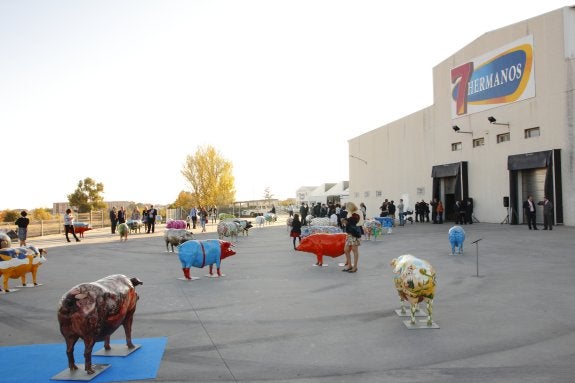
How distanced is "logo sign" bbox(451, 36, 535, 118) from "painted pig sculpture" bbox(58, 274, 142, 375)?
85.2ft

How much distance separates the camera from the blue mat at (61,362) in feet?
16.2

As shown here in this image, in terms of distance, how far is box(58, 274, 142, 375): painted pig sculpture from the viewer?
4.70 m

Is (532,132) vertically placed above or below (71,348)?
above

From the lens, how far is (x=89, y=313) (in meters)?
4.73

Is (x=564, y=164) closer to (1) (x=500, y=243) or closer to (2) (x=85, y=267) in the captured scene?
Result: (1) (x=500, y=243)

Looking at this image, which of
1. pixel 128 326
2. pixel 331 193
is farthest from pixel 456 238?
pixel 331 193

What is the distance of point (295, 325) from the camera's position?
6.71m

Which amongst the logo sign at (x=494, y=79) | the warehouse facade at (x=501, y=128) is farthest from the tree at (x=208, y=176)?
the logo sign at (x=494, y=79)

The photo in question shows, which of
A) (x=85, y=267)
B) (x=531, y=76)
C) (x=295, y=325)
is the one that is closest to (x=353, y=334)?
(x=295, y=325)

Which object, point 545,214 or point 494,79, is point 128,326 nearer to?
point 545,214

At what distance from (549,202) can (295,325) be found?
19.8m

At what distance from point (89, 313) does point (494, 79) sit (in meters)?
28.6

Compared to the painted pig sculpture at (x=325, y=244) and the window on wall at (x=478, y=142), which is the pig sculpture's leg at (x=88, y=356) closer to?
the painted pig sculpture at (x=325, y=244)

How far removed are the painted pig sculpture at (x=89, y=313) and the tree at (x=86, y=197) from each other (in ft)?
203
